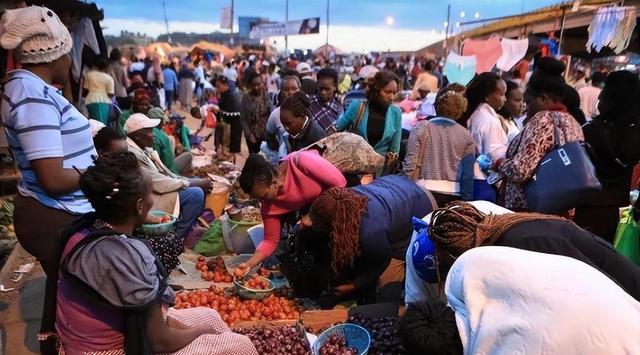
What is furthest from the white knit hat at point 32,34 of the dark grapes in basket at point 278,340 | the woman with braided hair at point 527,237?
the woman with braided hair at point 527,237

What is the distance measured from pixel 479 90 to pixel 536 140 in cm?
156

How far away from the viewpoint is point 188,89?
1753 centimetres

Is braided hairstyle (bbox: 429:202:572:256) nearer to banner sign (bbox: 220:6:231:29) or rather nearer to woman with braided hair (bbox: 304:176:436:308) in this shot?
woman with braided hair (bbox: 304:176:436:308)

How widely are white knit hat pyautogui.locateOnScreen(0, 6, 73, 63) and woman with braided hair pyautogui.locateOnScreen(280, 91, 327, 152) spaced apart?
2459mm

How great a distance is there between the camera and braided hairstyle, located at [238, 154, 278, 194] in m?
3.32

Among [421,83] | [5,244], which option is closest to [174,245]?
[5,244]

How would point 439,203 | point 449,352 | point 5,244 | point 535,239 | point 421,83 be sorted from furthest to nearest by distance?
point 421,83, point 5,244, point 439,203, point 535,239, point 449,352

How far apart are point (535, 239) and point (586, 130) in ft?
7.27

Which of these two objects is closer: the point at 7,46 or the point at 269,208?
the point at 7,46

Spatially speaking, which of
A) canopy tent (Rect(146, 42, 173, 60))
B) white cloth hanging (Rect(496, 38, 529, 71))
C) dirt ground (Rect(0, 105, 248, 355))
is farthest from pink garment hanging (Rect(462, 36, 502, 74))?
canopy tent (Rect(146, 42, 173, 60))

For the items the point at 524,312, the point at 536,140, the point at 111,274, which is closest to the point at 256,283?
the point at 111,274

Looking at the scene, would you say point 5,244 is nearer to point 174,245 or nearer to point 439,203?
point 174,245

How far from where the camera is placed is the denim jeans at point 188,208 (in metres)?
4.87

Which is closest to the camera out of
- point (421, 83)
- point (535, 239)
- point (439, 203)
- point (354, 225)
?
point (535, 239)
